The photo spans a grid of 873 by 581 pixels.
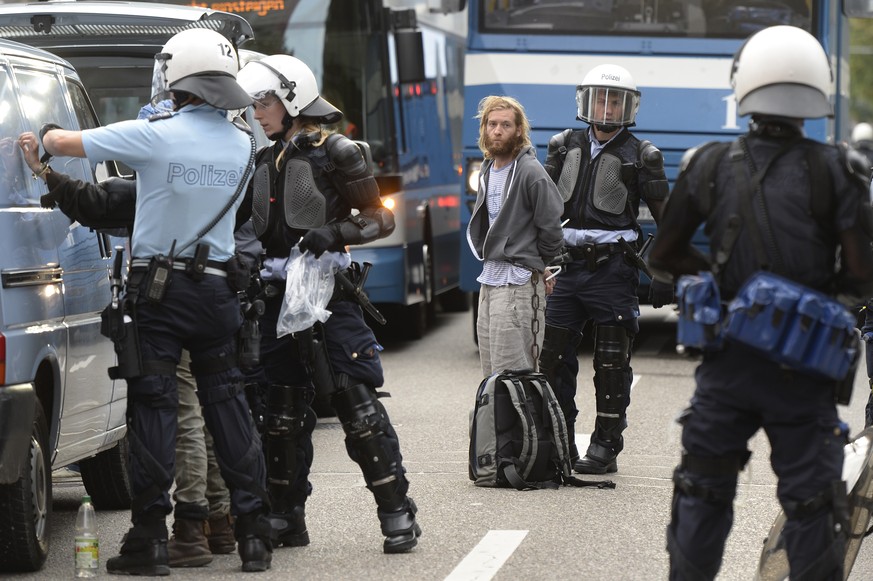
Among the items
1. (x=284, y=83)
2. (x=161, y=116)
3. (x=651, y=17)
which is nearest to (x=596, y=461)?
(x=284, y=83)

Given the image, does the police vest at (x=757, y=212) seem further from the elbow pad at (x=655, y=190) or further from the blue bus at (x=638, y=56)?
the blue bus at (x=638, y=56)

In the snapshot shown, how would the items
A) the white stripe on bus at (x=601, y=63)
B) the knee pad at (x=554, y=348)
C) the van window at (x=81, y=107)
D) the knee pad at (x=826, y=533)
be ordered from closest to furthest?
the knee pad at (x=826, y=533) → the van window at (x=81, y=107) → the knee pad at (x=554, y=348) → the white stripe on bus at (x=601, y=63)

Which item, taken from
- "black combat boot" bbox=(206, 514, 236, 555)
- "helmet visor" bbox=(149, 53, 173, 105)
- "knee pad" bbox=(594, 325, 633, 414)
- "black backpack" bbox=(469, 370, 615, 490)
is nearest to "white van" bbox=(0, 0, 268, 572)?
"helmet visor" bbox=(149, 53, 173, 105)

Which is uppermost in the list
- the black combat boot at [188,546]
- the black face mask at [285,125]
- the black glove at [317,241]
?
the black face mask at [285,125]

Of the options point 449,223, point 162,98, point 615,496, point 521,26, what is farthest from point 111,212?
point 449,223

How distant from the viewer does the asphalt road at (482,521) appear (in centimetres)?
640

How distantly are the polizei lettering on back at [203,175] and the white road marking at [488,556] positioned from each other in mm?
1616

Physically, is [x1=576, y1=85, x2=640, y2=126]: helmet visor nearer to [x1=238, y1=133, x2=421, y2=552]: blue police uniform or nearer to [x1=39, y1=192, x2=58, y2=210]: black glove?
[x1=238, y1=133, x2=421, y2=552]: blue police uniform

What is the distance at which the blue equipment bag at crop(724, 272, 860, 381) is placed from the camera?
462cm

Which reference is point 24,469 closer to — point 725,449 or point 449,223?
point 725,449

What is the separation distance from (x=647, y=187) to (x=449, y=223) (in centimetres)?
864

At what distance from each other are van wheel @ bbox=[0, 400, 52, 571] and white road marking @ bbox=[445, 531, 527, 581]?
4.82ft

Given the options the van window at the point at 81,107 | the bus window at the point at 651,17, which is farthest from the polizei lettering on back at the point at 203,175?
the bus window at the point at 651,17

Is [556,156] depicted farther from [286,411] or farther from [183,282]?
[183,282]
